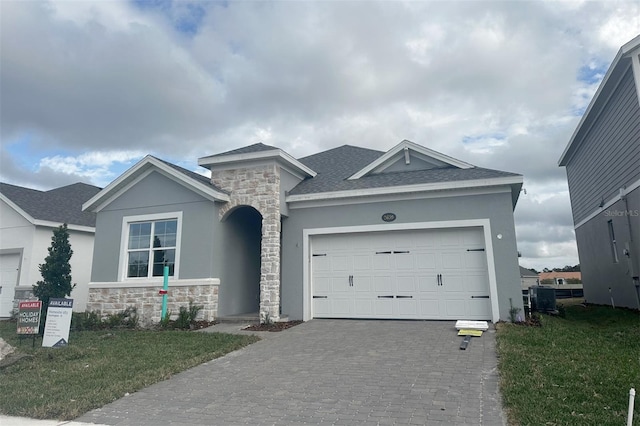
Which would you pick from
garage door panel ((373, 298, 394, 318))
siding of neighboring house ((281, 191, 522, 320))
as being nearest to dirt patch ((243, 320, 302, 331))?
siding of neighboring house ((281, 191, 522, 320))

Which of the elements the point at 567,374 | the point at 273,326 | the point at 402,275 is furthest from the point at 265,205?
the point at 567,374

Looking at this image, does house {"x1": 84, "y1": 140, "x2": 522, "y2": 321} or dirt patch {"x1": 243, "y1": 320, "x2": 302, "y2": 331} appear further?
house {"x1": 84, "y1": 140, "x2": 522, "y2": 321}

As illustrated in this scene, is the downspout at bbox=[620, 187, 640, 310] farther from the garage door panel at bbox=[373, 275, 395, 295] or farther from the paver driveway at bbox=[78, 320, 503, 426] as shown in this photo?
the garage door panel at bbox=[373, 275, 395, 295]

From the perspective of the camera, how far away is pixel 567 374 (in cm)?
552

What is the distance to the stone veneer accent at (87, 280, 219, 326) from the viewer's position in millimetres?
11414

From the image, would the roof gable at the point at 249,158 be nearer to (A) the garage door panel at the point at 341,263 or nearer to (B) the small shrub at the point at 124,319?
(A) the garage door panel at the point at 341,263

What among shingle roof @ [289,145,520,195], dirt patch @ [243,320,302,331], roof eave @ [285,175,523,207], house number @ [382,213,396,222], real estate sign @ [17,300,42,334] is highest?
shingle roof @ [289,145,520,195]

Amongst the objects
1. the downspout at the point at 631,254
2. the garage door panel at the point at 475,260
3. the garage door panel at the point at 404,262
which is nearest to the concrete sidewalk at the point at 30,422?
the garage door panel at the point at 404,262

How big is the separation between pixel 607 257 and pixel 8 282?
23.4 meters

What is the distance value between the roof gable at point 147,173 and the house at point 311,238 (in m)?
0.04

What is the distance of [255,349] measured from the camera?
26.5 ft

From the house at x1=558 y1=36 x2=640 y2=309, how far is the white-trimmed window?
13546mm

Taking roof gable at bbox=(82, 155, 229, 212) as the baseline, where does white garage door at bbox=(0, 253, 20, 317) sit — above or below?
below

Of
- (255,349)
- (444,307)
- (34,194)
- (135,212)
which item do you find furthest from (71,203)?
(444,307)
